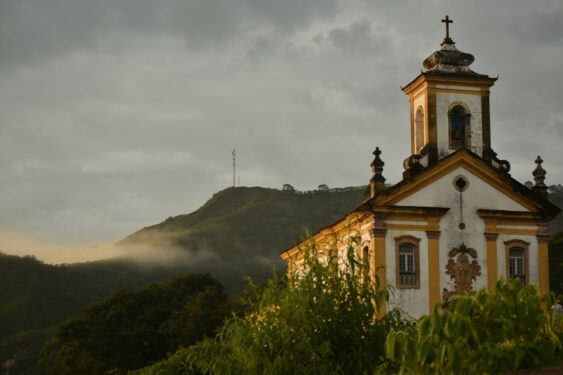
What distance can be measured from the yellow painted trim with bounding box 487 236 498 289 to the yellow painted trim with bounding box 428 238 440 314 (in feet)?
6.30

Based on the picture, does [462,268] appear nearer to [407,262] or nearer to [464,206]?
[407,262]

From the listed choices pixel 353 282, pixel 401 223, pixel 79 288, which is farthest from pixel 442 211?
pixel 79 288

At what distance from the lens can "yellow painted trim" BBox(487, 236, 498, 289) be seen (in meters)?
37.8

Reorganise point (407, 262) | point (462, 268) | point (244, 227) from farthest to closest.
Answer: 1. point (244, 227)
2. point (462, 268)
3. point (407, 262)

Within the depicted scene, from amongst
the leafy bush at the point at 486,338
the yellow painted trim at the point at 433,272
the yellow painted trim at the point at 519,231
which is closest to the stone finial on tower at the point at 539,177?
the yellow painted trim at the point at 519,231

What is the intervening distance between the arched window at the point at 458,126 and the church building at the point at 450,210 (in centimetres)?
4

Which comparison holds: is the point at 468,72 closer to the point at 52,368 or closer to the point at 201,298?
the point at 201,298

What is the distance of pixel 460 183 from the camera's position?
126 feet

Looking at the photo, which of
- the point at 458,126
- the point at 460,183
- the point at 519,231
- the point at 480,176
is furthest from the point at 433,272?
the point at 458,126

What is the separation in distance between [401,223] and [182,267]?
93510 millimetres

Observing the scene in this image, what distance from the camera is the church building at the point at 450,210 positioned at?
37125 millimetres

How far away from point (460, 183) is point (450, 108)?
3.21 m

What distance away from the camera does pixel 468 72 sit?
4041cm

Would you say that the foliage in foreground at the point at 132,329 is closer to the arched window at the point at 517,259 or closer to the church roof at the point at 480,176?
the church roof at the point at 480,176
